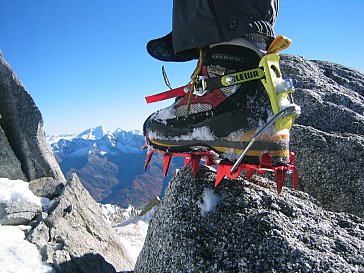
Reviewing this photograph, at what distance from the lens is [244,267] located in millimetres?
2256

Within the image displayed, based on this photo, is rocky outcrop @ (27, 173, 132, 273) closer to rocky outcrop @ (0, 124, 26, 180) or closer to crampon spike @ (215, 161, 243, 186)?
rocky outcrop @ (0, 124, 26, 180)

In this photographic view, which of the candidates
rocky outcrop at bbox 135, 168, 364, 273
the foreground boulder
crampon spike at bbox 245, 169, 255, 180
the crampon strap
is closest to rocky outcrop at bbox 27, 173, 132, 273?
the foreground boulder

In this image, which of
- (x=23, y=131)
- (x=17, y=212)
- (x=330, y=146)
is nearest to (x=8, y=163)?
(x=23, y=131)

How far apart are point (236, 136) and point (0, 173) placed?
7.74 metres

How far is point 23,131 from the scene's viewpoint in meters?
9.69

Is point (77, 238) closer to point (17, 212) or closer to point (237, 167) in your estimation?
point (17, 212)

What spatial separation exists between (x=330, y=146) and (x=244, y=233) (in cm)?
260

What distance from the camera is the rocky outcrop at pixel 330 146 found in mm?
4121

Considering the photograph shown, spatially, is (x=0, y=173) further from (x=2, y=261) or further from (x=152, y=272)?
(x=152, y=272)

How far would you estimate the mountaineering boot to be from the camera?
8.60 ft

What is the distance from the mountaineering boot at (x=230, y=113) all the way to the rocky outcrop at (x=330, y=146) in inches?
75.8

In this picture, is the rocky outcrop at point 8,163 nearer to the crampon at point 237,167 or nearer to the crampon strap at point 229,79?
the crampon at point 237,167

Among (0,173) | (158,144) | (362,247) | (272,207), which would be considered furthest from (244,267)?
(0,173)

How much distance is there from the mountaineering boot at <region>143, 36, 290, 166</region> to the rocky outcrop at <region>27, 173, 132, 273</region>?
2.72 meters
